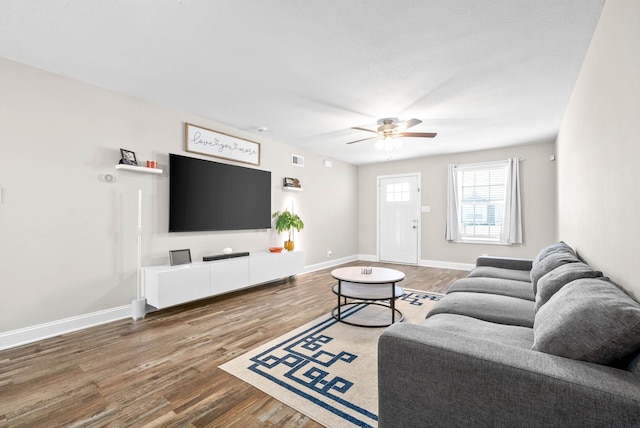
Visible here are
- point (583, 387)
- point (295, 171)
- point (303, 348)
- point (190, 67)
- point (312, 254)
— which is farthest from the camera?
point (312, 254)

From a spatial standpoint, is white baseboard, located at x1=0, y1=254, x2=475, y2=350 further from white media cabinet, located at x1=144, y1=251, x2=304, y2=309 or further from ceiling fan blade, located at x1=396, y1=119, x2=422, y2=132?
ceiling fan blade, located at x1=396, y1=119, x2=422, y2=132

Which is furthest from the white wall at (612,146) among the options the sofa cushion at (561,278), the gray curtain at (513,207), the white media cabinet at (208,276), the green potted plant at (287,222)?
the green potted plant at (287,222)

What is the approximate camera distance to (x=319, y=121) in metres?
4.18

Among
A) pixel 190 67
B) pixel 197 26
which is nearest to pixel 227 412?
pixel 197 26

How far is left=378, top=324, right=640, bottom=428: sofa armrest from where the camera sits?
37.3 inches

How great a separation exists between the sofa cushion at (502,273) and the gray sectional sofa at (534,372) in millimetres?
1597

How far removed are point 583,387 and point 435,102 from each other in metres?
3.20

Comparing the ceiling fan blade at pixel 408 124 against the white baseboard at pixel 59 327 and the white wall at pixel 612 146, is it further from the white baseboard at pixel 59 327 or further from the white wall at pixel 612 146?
the white baseboard at pixel 59 327

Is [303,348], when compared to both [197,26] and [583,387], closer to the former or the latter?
[583,387]

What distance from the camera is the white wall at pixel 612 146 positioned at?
56.0 inches

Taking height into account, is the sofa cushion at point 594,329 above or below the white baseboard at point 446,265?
above

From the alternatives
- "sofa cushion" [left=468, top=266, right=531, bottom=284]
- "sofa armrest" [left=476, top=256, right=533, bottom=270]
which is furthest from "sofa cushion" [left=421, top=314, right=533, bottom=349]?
"sofa armrest" [left=476, top=256, right=533, bottom=270]

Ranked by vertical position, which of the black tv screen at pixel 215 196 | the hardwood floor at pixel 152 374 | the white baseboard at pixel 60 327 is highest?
the black tv screen at pixel 215 196

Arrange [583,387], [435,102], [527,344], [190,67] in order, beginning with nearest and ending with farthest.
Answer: [583,387], [527,344], [190,67], [435,102]
